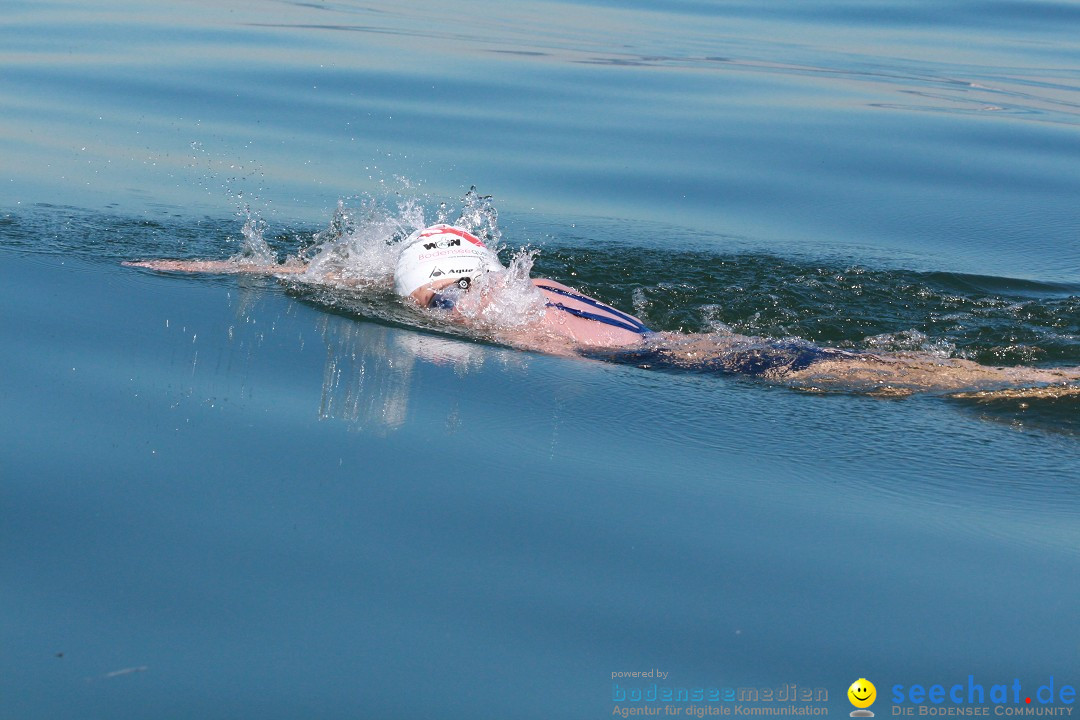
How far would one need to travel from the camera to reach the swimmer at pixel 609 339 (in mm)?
7055

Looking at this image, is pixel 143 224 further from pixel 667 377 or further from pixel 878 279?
pixel 878 279

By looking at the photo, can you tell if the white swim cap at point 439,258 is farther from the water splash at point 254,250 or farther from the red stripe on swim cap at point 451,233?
the water splash at point 254,250

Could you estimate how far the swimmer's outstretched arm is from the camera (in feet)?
28.1

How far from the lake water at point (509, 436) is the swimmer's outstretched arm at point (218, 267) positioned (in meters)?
0.13

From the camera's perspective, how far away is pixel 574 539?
4727 millimetres

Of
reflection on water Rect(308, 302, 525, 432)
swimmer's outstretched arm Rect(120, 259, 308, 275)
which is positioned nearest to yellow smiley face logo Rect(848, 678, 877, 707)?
reflection on water Rect(308, 302, 525, 432)

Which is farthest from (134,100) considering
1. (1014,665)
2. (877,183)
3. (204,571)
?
(1014,665)

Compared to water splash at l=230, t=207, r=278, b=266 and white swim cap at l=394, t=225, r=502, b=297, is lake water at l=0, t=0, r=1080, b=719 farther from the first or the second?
white swim cap at l=394, t=225, r=502, b=297

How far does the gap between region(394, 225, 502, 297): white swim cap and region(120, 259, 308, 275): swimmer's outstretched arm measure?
0.84 meters

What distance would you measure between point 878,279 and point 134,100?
8.58 m

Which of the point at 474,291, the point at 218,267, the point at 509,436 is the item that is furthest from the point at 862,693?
the point at 218,267

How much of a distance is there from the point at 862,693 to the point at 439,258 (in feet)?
16.9

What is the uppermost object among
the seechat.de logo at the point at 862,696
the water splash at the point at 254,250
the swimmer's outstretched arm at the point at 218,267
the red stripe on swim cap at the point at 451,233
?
the red stripe on swim cap at the point at 451,233

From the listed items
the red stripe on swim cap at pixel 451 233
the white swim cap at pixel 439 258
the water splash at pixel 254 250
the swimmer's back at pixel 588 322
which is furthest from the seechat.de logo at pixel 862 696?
the water splash at pixel 254 250
